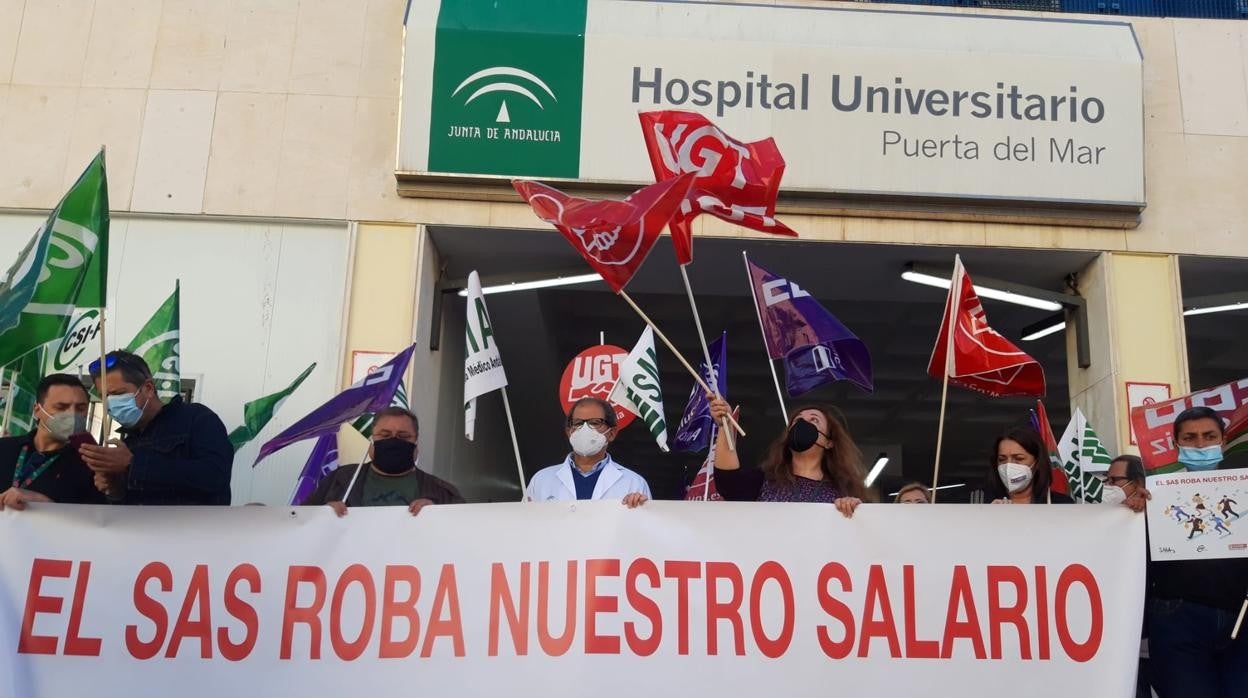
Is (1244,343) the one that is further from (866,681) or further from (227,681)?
(227,681)

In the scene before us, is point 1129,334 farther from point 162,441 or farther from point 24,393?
point 24,393

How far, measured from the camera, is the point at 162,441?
5.00m

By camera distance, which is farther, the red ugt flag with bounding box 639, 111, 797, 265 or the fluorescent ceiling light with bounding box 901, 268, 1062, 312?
the fluorescent ceiling light with bounding box 901, 268, 1062, 312

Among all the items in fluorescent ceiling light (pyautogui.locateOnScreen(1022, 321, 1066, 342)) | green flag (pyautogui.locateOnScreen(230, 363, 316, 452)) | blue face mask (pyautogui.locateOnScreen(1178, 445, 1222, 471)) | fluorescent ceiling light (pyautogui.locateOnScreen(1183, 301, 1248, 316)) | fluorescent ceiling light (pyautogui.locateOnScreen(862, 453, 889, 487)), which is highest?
fluorescent ceiling light (pyautogui.locateOnScreen(1183, 301, 1248, 316))

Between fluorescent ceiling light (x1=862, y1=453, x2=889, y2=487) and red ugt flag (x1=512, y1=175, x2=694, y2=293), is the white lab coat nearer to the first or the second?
red ugt flag (x1=512, y1=175, x2=694, y2=293)

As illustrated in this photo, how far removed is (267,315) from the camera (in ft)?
26.4

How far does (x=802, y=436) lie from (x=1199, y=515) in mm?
1513

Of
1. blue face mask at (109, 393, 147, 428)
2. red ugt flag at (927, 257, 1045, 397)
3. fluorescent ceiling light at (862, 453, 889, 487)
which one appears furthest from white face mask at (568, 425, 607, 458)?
fluorescent ceiling light at (862, 453, 889, 487)

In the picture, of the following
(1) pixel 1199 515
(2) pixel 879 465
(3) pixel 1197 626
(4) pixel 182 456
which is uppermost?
(2) pixel 879 465

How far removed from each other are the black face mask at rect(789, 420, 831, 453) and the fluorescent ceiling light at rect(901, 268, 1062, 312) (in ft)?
11.9

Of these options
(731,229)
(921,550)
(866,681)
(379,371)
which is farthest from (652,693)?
(731,229)

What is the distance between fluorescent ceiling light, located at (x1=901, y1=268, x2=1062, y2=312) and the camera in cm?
855

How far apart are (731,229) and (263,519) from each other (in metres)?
4.37

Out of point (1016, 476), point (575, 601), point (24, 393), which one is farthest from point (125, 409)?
point (1016, 476)
